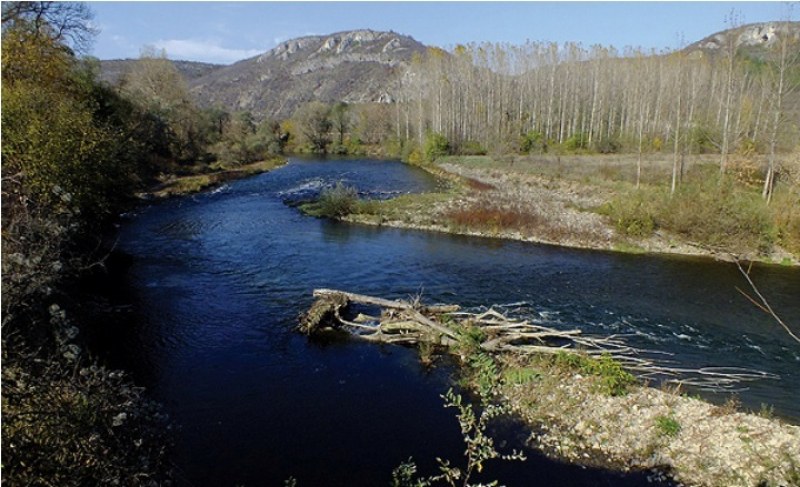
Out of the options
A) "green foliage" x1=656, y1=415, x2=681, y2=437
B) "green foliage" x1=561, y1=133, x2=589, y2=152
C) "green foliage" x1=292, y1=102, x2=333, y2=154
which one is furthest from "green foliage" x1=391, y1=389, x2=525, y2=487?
"green foliage" x1=292, y1=102, x2=333, y2=154

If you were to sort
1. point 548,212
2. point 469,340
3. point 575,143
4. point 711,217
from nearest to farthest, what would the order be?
point 469,340 → point 711,217 → point 548,212 → point 575,143

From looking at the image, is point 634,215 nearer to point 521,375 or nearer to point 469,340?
point 469,340

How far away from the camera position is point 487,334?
14.6 meters

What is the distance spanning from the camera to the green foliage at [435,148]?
63.5 metres

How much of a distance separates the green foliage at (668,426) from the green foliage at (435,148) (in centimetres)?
5415

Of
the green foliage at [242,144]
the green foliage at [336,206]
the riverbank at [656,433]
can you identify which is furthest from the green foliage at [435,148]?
the riverbank at [656,433]

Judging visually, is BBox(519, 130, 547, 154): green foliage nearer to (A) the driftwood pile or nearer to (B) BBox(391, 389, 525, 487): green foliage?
(A) the driftwood pile

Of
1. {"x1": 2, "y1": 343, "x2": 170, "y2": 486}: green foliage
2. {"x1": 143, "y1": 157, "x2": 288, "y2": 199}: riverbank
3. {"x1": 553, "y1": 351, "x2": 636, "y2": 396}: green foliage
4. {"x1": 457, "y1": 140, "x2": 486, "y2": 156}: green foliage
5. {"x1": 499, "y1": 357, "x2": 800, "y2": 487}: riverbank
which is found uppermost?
{"x1": 457, "y1": 140, "x2": 486, "y2": 156}: green foliage

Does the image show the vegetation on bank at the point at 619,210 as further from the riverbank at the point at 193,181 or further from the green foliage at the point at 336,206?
the riverbank at the point at 193,181

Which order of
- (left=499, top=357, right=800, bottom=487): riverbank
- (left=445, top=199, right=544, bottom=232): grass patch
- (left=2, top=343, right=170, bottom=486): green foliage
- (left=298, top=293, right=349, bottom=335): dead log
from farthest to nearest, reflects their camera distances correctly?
(left=445, top=199, right=544, bottom=232): grass patch → (left=298, top=293, right=349, bottom=335): dead log → (left=499, top=357, right=800, bottom=487): riverbank → (left=2, top=343, right=170, bottom=486): green foliage

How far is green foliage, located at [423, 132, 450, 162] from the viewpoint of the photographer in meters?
63.5

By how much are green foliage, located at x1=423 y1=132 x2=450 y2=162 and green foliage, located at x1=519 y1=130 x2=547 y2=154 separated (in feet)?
30.7

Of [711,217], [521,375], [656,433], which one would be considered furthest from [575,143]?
[656,433]

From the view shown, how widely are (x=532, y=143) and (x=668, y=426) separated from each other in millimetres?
55440
